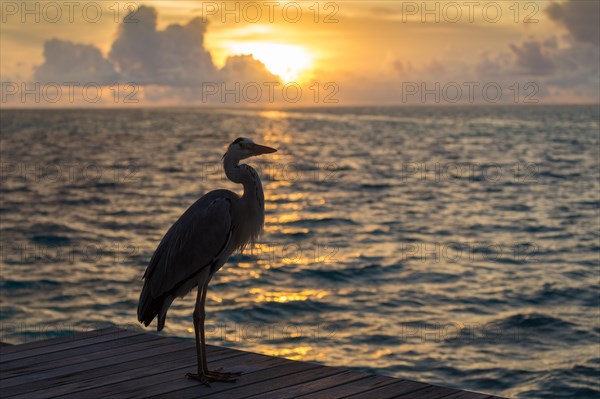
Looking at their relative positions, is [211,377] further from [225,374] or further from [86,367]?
[86,367]

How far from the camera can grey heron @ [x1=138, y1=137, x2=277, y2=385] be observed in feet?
20.4

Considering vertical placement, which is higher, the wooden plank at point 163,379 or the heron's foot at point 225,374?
the heron's foot at point 225,374

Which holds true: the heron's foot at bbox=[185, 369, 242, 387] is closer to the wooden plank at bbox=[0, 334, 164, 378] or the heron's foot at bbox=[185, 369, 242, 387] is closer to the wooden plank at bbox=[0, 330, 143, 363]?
the wooden plank at bbox=[0, 334, 164, 378]

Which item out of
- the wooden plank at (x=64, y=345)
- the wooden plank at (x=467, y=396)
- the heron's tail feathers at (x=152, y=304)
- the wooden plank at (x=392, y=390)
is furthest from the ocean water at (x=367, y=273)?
the heron's tail feathers at (x=152, y=304)

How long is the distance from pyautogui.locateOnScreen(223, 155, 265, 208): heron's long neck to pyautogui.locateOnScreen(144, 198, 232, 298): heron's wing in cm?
24

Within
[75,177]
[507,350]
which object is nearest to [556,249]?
[507,350]

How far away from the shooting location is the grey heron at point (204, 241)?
6227 mm

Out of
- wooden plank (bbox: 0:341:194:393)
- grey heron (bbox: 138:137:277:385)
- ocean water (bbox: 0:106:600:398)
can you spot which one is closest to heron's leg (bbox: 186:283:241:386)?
grey heron (bbox: 138:137:277:385)

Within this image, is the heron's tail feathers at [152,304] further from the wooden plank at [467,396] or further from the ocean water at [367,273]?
the ocean water at [367,273]

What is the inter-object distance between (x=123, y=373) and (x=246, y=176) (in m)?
2.01

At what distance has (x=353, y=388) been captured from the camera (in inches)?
233

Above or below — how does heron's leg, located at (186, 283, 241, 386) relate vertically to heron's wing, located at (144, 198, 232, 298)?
below

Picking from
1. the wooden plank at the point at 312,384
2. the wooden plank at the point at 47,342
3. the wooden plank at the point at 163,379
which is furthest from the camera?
the wooden plank at the point at 47,342

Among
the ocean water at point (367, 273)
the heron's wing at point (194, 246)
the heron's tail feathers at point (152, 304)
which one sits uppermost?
the heron's wing at point (194, 246)
